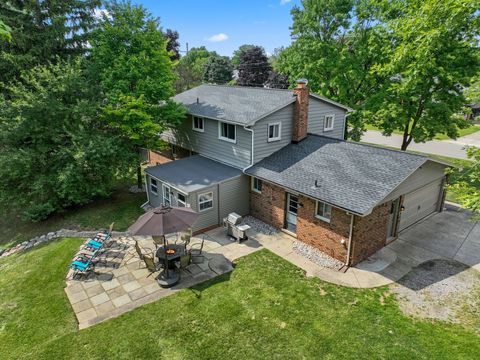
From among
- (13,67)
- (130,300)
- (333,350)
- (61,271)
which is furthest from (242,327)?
(13,67)

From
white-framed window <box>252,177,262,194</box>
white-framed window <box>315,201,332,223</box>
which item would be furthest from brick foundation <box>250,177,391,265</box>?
white-framed window <box>252,177,262,194</box>

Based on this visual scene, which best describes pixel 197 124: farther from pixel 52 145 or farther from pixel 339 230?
pixel 339 230

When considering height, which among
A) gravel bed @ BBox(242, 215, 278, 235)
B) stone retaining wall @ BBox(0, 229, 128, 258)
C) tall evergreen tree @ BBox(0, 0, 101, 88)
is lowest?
stone retaining wall @ BBox(0, 229, 128, 258)

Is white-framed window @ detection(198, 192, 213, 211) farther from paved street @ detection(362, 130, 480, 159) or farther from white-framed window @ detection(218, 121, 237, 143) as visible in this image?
paved street @ detection(362, 130, 480, 159)

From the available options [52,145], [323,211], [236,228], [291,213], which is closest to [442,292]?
[323,211]

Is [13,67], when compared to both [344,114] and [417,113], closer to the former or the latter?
[344,114]

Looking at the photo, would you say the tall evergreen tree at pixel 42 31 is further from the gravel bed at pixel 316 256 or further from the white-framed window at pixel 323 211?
the gravel bed at pixel 316 256
